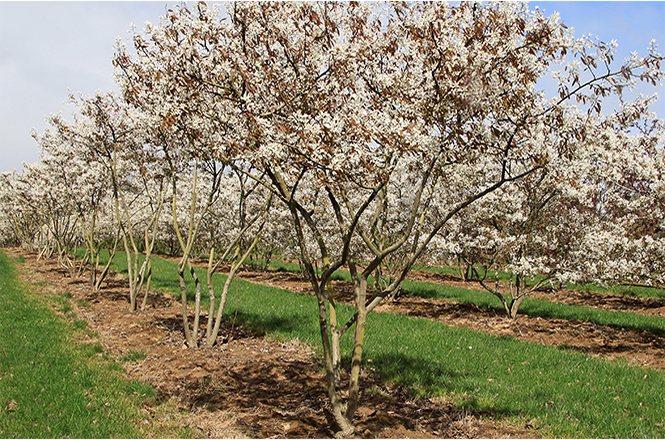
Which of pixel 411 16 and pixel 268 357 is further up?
pixel 411 16

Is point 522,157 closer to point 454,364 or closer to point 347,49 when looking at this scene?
point 347,49

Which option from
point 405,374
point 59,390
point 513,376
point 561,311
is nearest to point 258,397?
point 405,374

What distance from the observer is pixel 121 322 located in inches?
403

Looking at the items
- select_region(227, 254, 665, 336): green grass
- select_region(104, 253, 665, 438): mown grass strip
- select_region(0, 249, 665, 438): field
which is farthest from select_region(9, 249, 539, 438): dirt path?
select_region(227, 254, 665, 336): green grass

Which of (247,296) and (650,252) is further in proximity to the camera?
(247,296)

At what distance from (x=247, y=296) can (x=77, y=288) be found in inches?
278

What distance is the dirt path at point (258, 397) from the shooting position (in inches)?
190

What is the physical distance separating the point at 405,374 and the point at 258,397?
7.72 ft

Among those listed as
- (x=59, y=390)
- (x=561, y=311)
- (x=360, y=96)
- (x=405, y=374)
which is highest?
(x=360, y=96)

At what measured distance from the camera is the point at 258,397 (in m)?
5.82

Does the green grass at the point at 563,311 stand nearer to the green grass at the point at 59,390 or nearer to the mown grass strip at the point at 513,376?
the mown grass strip at the point at 513,376

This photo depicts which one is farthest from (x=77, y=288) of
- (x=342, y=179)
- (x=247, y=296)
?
(x=342, y=179)

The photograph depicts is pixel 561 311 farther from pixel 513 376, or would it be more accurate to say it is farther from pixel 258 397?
pixel 258 397

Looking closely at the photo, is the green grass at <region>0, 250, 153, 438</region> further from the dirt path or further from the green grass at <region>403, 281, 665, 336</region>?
the green grass at <region>403, 281, 665, 336</region>
